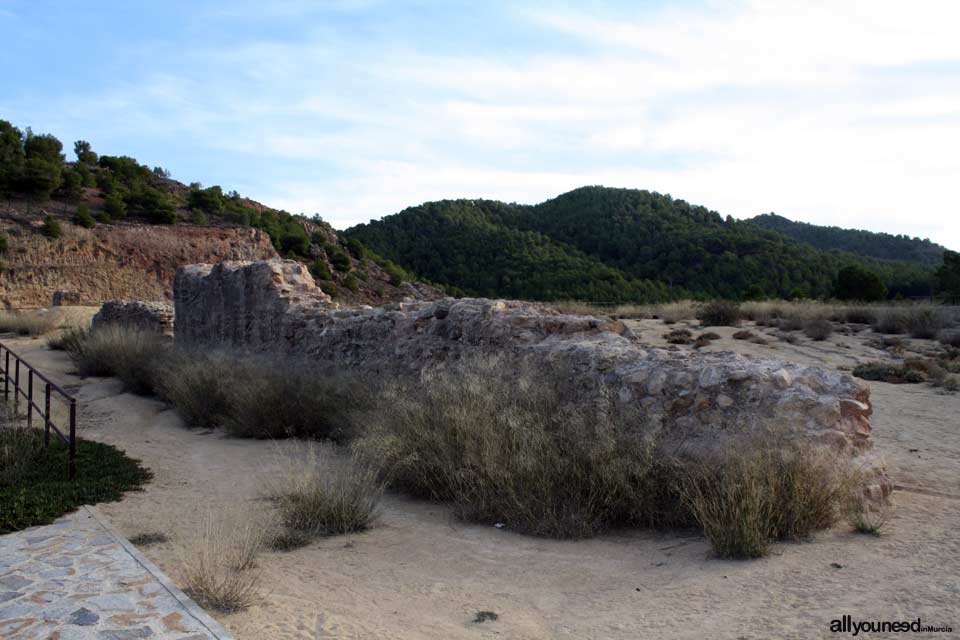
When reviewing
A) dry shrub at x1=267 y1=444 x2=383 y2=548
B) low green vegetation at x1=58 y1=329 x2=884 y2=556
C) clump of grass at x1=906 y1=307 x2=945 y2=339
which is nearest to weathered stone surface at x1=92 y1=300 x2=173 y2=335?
low green vegetation at x1=58 y1=329 x2=884 y2=556

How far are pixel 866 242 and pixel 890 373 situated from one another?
170ft

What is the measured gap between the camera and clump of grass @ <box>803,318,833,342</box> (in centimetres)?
1753

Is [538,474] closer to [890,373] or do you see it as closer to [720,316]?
[890,373]

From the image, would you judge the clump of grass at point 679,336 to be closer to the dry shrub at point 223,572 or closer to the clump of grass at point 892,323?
the clump of grass at point 892,323

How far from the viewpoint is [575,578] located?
181 inches

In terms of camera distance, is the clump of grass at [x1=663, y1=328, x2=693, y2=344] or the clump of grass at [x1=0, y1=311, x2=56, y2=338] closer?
the clump of grass at [x1=663, y1=328, x2=693, y2=344]

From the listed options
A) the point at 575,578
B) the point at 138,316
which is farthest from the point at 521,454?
the point at 138,316

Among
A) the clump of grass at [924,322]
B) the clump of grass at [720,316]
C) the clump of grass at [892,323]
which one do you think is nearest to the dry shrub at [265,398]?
the clump of grass at [720,316]

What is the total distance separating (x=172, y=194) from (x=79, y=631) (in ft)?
132

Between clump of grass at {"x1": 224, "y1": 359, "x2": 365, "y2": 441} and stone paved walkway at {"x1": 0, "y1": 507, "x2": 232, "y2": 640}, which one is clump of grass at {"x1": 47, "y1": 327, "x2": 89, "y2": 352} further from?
stone paved walkway at {"x1": 0, "y1": 507, "x2": 232, "y2": 640}

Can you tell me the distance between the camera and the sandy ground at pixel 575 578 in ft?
12.6

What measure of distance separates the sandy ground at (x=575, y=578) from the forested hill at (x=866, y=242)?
5345cm

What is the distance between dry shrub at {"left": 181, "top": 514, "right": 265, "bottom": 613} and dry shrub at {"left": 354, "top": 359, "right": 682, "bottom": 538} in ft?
5.46

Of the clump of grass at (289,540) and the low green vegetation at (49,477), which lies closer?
the clump of grass at (289,540)
